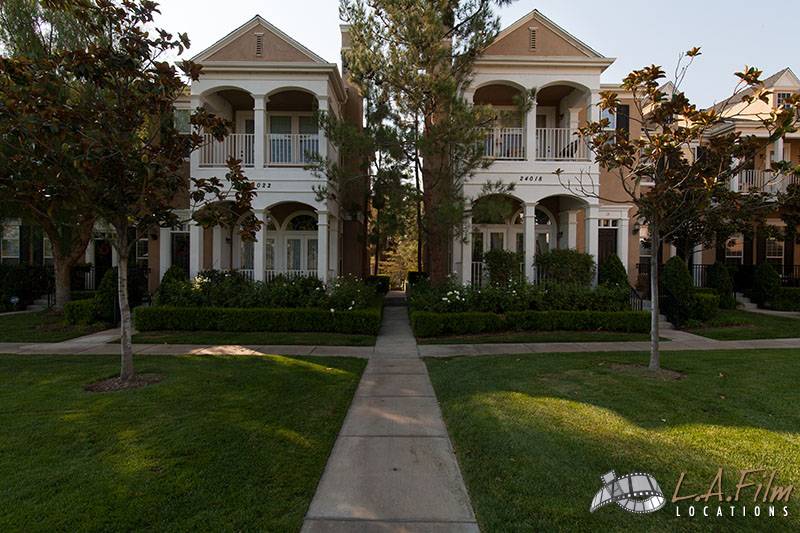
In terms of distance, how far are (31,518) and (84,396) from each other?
3.34m

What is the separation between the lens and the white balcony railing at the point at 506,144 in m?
13.9

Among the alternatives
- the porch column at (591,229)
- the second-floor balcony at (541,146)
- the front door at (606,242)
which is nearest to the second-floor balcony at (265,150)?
the second-floor balcony at (541,146)

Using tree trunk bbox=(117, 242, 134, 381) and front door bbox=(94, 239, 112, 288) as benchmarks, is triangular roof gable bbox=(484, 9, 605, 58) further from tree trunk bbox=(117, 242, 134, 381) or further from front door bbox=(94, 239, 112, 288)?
front door bbox=(94, 239, 112, 288)

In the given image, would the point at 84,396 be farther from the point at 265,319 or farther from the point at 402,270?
the point at 402,270

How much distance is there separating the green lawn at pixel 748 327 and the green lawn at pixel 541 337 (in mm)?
2033

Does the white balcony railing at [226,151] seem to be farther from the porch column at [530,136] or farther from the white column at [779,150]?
the white column at [779,150]

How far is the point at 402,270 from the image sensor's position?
37.9 m

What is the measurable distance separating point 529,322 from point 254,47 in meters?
11.5

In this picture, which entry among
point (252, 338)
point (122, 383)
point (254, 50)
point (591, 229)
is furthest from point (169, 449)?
point (591, 229)

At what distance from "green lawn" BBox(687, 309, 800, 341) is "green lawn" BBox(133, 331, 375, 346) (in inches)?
353

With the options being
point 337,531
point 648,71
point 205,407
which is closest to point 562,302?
point 648,71

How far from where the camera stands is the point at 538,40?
13.7 m

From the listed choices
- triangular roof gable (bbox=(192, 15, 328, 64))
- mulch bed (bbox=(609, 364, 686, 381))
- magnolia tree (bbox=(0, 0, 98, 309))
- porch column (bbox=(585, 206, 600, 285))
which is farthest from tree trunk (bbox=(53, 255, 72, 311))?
porch column (bbox=(585, 206, 600, 285))

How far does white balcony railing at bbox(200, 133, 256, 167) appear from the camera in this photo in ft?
46.0
